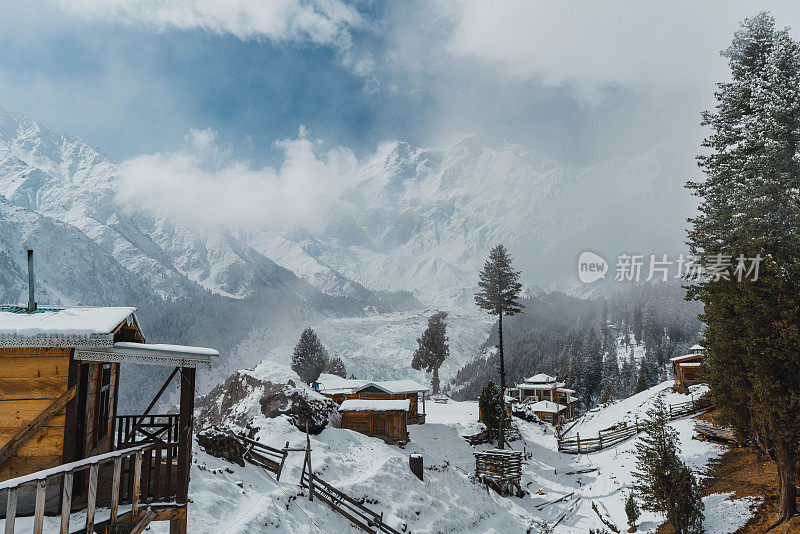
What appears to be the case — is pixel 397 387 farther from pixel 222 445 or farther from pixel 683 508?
pixel 683 508

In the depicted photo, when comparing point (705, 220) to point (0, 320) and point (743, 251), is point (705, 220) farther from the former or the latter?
point (0, 320)

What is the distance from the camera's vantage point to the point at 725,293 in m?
15.9

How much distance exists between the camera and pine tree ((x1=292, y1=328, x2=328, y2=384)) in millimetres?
75875

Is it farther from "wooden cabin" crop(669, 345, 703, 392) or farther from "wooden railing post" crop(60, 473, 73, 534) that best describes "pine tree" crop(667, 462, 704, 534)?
"wooden cabin" crop(669, 345, 703, 392)

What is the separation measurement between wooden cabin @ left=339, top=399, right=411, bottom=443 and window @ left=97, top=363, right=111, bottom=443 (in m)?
23.1

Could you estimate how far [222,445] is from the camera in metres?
21.0

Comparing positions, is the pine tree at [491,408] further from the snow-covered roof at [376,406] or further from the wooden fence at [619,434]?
the snow-covered roof at [376,406]

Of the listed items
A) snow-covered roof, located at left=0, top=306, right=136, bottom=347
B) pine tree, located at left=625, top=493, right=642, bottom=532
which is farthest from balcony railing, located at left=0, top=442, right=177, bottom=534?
pine tree, located at left=625, top=493, right=642, bottom=532

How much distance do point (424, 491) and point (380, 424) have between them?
10.5 metres

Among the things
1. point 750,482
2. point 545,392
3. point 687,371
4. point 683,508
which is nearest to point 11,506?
point 683,508

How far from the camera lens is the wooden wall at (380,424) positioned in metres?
33.9

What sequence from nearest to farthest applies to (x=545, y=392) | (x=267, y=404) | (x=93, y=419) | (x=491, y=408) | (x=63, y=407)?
(x=63, y=407) → (x=93, y=419) → (x=267, y=404) → (x=491, y=408) → (x=545, y=392)

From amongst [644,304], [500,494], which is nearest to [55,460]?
[500,494]

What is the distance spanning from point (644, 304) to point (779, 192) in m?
191
